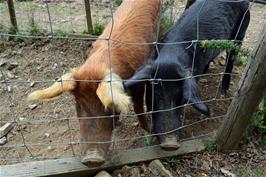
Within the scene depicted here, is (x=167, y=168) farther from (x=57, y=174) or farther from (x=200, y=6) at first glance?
(x=200, y=6)

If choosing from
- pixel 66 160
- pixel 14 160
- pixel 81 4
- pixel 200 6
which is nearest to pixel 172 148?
pixel 66 160

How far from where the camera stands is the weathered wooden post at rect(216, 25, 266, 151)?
3100 mm

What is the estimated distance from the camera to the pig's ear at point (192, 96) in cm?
345

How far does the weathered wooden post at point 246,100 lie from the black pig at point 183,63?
0.23 m

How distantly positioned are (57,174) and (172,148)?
927mm

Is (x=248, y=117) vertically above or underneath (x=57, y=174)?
above

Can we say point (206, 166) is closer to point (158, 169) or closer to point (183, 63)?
point (158, 169)

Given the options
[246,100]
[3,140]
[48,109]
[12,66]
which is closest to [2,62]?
[12,66]

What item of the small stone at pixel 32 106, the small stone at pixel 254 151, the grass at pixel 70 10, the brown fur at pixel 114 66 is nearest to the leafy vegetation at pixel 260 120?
the small stone at pixel 254 151

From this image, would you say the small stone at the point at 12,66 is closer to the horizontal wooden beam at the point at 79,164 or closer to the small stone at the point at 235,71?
the horizontal wooden beam at the point at 79,164

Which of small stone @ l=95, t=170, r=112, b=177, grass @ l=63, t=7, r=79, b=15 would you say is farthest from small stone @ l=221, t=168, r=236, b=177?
grass @ l=63, t=7, r=79, b=15

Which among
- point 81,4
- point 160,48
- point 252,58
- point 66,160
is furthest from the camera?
point 81,4

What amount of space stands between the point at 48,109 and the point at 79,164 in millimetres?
1331

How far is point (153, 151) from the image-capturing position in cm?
354
